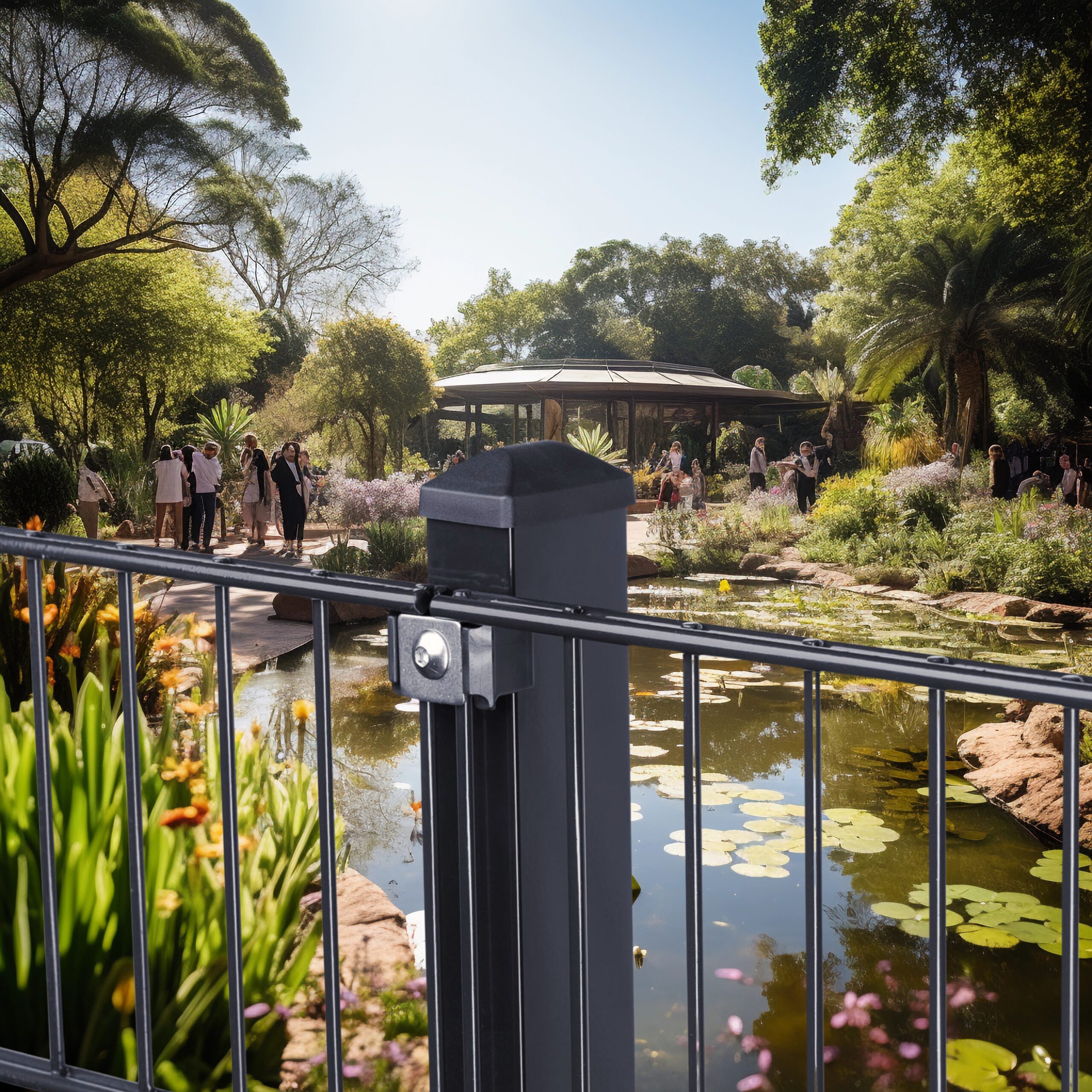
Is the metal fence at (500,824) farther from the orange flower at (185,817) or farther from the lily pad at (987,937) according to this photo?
the lily pad at (987,937)

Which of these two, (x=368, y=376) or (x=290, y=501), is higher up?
(x=368, y=376)

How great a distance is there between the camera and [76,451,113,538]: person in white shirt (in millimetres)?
12258

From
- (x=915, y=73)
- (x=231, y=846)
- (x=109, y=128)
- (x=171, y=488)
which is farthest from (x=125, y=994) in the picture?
(x=109, y=128)

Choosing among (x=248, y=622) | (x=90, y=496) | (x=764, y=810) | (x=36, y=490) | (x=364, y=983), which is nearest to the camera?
(x=364, y=983)

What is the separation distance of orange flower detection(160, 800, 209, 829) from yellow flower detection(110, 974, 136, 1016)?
1.03ft

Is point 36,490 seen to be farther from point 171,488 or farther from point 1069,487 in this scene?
point 1069,487

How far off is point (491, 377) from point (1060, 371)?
1414 cm

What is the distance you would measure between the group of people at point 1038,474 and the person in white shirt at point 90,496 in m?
11.7

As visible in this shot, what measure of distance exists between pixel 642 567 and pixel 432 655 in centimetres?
1068

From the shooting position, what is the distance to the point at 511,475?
129cm

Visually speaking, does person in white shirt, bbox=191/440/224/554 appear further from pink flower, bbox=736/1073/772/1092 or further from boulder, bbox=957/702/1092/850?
pink flower, bbox=736/1073/772/1092

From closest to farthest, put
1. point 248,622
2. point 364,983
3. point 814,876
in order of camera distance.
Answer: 1. point 814,876
2. point 364,983
3. point 248,622

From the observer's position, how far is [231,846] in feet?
4.45

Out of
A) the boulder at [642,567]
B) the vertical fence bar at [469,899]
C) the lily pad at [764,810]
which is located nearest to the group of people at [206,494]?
the boulder at [642,567]
